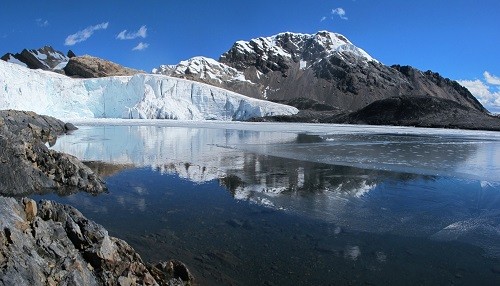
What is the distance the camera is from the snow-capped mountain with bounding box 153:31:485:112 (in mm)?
144625

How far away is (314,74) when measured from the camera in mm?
155500

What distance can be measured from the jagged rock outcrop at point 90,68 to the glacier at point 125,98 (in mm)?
41467

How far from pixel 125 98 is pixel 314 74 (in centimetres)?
9873

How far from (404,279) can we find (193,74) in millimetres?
147373

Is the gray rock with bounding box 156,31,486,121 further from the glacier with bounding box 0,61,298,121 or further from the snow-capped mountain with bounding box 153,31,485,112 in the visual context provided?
the glacier with bounding box 0,61,298,121

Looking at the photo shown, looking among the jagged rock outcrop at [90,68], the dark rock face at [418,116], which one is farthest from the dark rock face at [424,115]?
the jagged rock outcrop at [90,68]

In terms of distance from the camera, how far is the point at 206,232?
28.0ft

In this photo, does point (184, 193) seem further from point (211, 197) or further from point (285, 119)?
point (285, 119)

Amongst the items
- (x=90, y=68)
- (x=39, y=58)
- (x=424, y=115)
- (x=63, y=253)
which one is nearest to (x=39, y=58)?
(x=39, y=58)

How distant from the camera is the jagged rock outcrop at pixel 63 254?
4.61m

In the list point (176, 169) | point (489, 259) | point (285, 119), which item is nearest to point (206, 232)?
point (489, 259)

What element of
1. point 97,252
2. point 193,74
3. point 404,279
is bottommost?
point 404,279

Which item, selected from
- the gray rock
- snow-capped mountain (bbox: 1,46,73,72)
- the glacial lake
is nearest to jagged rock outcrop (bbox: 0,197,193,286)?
the glacial lake

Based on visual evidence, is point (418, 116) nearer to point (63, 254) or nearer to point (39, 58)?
point (63, 254)
